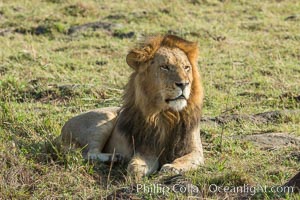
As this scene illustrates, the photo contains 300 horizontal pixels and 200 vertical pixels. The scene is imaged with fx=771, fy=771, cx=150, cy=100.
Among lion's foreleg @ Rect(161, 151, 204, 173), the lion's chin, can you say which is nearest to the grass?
lion's foreleg @ Rect(161, 151, 204, 173)

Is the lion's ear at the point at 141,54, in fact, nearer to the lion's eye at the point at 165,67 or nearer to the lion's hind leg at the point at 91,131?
the lion's eye at the point at 165,67

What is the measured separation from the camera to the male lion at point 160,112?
573cm

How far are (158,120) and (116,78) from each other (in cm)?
383

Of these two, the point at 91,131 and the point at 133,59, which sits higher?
the point at 133,59

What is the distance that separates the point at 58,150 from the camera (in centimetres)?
608

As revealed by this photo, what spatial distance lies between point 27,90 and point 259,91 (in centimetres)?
269

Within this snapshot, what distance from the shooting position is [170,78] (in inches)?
224

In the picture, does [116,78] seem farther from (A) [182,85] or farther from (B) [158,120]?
(A) [182,85]

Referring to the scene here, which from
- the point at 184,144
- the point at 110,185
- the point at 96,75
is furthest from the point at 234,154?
the point at 96,75

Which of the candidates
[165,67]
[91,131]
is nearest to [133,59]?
[165,67]

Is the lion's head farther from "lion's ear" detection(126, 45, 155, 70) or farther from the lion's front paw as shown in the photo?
the lion's front paw

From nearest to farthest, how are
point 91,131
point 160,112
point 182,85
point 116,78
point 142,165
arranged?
point 182,85 → point 142,165 → point 160,112 → point 91,131 → point 116,78

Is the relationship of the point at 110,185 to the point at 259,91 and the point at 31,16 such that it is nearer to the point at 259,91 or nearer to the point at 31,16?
the point at 259,91

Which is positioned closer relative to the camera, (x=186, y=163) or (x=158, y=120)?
(x=186, y=163)
